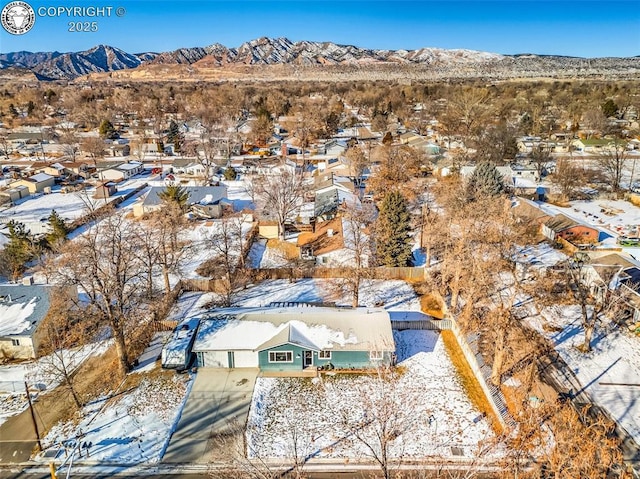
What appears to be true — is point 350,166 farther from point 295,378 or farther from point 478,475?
point 478,475

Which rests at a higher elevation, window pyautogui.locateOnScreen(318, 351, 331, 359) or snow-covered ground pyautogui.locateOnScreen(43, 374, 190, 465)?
window pyautogui.locateOnScreen(318, 351, 331, 359)

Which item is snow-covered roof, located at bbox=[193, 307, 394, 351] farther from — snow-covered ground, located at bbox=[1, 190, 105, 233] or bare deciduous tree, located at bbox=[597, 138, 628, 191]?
bare deciduous tree, located at bbox=[597, 138, 628, 191]

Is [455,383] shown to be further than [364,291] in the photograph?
No

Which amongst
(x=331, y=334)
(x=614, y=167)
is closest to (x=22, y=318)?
(x=331, y=334)

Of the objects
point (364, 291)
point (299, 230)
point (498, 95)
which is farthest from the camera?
point (498, 95)

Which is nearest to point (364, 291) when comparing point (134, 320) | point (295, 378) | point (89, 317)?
point (295, 378)

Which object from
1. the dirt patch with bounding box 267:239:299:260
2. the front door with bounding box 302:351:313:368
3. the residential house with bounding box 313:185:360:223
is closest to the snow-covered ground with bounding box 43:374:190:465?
the front door with bounding box 302:351:313:368
